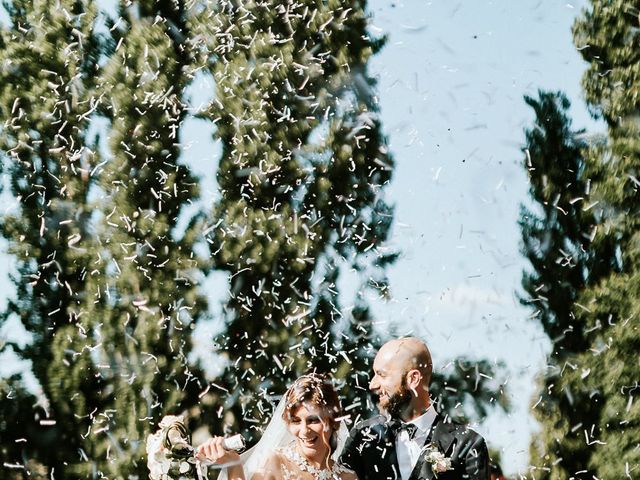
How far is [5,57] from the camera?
33.8ft

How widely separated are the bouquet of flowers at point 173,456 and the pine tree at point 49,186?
17.4 feet

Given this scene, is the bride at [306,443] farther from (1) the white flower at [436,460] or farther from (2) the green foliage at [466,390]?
(2) the green foliage at [466,390]

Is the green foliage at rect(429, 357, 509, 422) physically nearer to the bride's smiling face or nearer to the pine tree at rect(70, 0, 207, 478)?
the pine tree at rect(70, 0, 207, 478)

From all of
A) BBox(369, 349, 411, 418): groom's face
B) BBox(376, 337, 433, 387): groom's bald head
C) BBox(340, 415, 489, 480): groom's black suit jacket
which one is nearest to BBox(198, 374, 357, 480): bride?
BBox(340, 415, 489, 480): groom's black suit jacket

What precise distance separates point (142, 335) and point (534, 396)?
4.81 metres

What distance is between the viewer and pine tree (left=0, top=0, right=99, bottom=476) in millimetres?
9172

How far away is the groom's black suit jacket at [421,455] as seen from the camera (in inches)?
186

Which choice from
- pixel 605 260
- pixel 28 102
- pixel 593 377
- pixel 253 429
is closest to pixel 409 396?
pixel 253 429

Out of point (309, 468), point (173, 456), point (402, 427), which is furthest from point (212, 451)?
point (402, 427)

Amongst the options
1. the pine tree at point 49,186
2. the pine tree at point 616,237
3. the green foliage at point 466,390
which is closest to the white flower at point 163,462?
the pine tree at point 49,186

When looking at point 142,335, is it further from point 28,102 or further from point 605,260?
point 605,260

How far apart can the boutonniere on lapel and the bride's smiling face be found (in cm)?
56

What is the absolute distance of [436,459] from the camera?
4664mm

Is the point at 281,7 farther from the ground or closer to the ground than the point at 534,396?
farther from the ground
